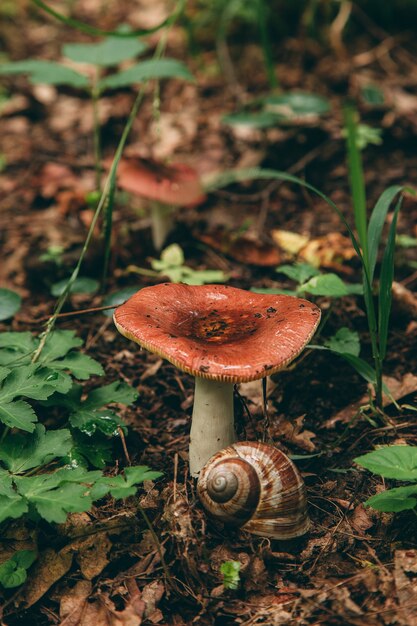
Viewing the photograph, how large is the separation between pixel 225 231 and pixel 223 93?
2511 mm

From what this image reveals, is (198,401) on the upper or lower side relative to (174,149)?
lower

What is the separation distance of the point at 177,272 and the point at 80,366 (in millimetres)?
1171

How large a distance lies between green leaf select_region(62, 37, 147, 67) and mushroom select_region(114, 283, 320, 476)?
2.37 metres

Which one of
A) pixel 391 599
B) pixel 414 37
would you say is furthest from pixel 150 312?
pixel 414 37

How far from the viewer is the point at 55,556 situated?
7.35 ft

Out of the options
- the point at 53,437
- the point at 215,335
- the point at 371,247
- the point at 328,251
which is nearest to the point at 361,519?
the point at 215,335

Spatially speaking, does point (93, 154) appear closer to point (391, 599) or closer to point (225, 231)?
point (225, 231)

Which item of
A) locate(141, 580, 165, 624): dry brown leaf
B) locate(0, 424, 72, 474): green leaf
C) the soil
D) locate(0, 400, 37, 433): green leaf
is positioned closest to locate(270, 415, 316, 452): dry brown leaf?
the soil

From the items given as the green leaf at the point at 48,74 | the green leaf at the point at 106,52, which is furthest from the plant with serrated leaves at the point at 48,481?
the green leaf at the point at 106,52

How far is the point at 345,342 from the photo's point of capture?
Answer: 2871 millimetres

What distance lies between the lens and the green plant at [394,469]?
6.67ft

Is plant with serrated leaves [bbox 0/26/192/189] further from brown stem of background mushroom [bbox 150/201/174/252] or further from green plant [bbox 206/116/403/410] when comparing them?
green plant [bbox 206/116/403/410]

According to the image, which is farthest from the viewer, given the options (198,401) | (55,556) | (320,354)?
(320,354)

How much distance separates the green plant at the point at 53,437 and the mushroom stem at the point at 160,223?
1709 millimetres
